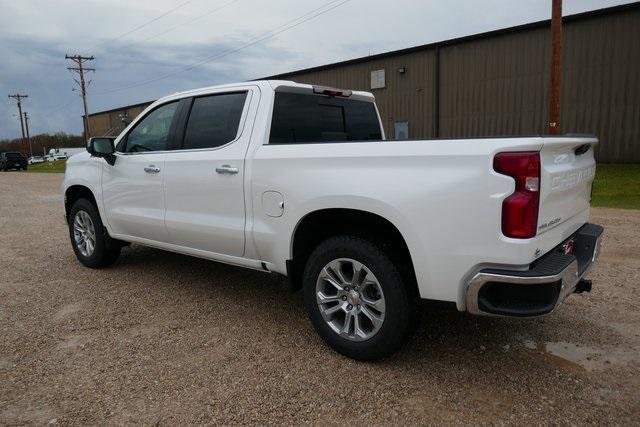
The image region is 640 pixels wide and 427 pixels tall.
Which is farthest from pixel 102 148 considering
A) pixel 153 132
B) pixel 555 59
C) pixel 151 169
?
pixel 555 59

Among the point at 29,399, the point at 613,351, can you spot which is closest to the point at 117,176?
the point at 29,399

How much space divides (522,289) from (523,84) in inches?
718

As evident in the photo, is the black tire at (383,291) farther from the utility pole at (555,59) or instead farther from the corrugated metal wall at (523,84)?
the corrugated metal wall at (523,84)

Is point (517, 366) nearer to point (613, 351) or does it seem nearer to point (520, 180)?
point (613, 351)

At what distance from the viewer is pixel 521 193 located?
2.43m

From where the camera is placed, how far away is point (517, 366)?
10.1 feet

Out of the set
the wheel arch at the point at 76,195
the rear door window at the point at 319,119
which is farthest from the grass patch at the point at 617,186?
the wheel arch at the point at 76,195

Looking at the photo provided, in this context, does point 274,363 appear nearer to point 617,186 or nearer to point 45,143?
point 617,186

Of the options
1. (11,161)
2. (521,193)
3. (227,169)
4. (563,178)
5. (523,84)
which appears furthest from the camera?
(11,161)

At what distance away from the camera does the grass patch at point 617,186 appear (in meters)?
10.1

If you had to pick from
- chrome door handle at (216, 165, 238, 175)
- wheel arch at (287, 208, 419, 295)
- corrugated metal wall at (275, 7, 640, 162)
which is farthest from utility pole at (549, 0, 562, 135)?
chrome door handle at (216, 165, 238, 175)

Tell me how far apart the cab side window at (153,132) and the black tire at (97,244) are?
3.14 feet

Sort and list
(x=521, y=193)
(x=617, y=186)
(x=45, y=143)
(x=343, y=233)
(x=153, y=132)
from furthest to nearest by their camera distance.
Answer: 1. (x=45, y=143)
2. (x=617, y=186)
3. (x=153, y=132)
4. (x=343, y=233)
5. (x=521, y=193)

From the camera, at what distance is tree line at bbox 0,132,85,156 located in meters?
84.7
